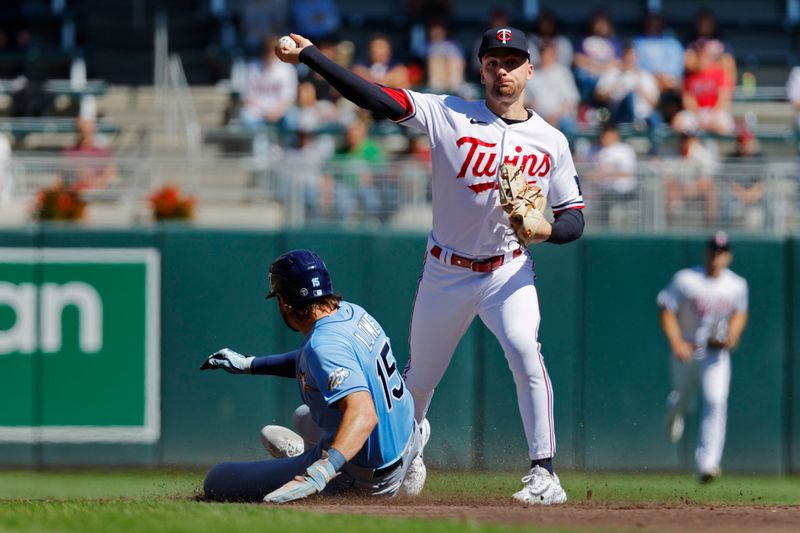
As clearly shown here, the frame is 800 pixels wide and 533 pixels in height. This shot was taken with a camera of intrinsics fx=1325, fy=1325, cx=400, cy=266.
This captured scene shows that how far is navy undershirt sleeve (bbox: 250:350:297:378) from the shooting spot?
661cm

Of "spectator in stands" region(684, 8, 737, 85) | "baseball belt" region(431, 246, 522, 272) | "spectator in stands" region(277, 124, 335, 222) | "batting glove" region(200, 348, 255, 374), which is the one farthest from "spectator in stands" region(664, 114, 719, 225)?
"batting glove" region(200, 348, 255, 374)

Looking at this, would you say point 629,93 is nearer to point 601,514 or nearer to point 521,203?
point 521,203

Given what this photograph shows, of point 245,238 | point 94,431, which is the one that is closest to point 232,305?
point 245,238

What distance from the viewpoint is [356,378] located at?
571cm

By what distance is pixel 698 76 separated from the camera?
13.9 m

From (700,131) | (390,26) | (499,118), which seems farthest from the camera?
(390,26)

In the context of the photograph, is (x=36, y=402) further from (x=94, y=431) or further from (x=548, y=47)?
(x=548, y=47)

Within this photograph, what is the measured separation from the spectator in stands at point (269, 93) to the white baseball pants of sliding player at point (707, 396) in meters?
5.35

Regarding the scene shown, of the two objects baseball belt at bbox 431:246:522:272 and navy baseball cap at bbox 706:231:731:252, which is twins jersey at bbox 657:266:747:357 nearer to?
navy baseball cap at bbox 706:231:731:252

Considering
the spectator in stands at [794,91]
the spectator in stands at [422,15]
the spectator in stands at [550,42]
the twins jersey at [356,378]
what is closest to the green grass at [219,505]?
the twins jersey at [356,378]

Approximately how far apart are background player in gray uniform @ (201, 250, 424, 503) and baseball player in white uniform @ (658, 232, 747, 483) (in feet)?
13.8

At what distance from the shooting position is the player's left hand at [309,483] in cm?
554

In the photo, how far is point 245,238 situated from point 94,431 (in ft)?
6.35

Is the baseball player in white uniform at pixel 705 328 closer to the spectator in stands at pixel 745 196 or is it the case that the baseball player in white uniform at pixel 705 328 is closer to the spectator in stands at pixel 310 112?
the spectator in stands at pixel 745 196
